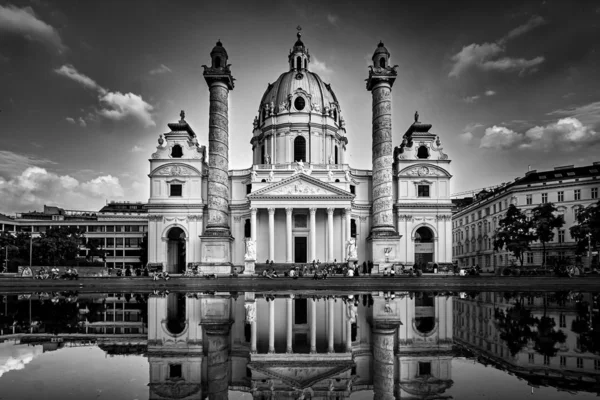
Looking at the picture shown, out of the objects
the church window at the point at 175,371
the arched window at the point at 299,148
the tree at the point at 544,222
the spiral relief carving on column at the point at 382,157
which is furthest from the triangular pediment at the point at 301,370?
the arched window at the point at 299,148

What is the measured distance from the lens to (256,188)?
57.9m

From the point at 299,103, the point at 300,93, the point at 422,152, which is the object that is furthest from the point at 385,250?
the point at 300,93

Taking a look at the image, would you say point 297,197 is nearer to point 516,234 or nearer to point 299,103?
point 299,103

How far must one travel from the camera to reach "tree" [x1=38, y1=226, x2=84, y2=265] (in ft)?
207

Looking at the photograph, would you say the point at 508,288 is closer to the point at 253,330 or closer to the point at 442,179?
the point at 253,330

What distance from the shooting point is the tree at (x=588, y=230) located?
162 feet

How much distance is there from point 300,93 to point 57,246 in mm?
41979

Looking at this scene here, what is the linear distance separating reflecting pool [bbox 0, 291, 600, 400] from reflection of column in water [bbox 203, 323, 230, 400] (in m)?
0.03

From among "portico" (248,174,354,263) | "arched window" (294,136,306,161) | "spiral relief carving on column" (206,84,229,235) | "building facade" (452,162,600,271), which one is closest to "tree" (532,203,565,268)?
A: "building facade" (452,162,600,271)

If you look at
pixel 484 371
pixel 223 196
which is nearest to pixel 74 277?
pixel 223 196

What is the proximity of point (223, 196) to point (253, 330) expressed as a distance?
39.4 metres

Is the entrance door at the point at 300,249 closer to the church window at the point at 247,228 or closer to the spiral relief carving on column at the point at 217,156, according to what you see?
the church window at the point at 247,228

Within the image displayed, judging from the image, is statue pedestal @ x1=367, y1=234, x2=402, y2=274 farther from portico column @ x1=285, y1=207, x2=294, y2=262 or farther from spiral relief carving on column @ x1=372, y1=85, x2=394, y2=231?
portico column @ x1=285, y1=207, x2=294, y2=262

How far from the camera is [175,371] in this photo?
8.48m
